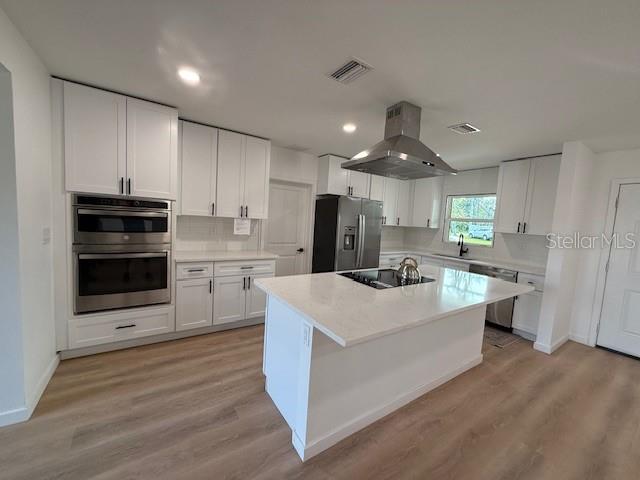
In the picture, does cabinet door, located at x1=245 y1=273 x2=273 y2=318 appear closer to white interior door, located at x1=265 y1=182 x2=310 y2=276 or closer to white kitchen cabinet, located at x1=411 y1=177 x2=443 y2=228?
white interior door, located at x1=265 y1=182 x2=310 y2=276

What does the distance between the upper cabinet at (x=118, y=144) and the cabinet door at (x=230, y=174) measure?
23.5 inches

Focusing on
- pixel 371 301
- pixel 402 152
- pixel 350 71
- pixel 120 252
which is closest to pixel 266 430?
pixel 371 301

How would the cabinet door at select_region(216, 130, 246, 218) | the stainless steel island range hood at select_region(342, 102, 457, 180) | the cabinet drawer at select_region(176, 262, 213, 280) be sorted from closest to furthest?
the stainless steel island range hood at select_region(342, 102, 457, 180) < the cabinet drawer at select_region(176, 262, 213, 280) < the cabinet door at select_region(216, 130, 246, 218)

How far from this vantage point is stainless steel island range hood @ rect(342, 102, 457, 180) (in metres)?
2.11

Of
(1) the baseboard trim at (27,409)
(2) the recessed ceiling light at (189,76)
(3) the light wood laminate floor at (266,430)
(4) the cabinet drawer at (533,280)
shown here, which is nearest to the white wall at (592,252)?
(4) the cabinet drawer at (533,280)

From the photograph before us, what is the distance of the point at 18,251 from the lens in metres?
1.69

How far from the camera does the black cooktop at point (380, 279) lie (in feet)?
7.50

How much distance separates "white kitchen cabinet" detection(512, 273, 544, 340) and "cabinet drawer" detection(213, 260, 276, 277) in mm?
3319

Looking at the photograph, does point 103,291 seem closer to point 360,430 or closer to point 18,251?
point 18,251

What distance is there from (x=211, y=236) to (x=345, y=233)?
1893 millimetres

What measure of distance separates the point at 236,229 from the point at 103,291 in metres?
1.55

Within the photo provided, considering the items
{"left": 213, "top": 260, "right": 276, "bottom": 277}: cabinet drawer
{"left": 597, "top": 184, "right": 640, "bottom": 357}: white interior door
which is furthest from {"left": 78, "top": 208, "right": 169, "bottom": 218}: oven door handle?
{"left": 597, "top": 184, "right": 640, "bottom": 357}: white interior door

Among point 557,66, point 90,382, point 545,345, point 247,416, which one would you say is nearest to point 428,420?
point 247,416

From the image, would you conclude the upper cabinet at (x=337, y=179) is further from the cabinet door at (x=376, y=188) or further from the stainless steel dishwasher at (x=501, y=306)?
the stainless steel dishwasher at (x=501, y=306)
